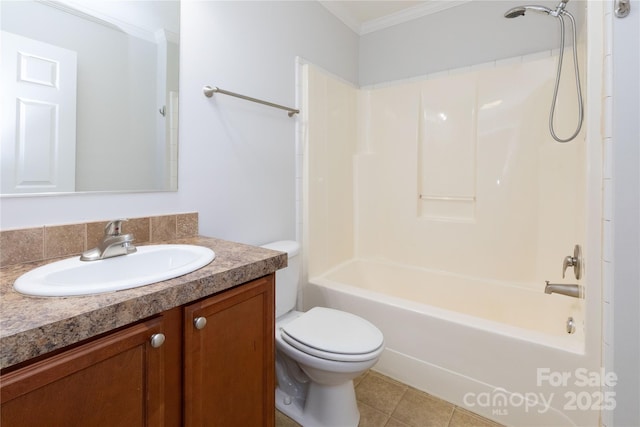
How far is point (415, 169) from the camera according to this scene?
2.36 metres

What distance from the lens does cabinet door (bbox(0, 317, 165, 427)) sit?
539 millimetres

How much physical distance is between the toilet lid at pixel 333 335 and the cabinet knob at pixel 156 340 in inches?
26.6

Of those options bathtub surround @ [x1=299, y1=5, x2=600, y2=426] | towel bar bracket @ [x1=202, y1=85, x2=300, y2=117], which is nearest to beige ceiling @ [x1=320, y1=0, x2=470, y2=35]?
bathtub surround @ [x1=299, y1=5, x2=600, y2=426]

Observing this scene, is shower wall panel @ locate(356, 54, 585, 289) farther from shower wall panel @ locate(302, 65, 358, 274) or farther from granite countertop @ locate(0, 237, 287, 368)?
granite countertop @ locate(0, 237, 287, 368)

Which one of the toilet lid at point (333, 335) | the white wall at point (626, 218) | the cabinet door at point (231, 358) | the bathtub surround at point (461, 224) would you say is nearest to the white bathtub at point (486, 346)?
the bathtub surround at point (461, 224)

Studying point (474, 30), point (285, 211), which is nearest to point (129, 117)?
point (285, 211)

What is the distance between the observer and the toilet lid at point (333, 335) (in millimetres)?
1221

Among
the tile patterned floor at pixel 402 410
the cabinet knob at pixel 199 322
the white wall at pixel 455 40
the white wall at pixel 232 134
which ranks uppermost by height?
the white wall at pixel 455 40

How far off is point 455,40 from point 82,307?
2552 mm

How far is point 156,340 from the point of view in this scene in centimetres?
70

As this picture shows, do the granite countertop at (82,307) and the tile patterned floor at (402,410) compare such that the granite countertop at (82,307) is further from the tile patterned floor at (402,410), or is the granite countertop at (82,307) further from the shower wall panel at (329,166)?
the shower wall panel at (329,166)

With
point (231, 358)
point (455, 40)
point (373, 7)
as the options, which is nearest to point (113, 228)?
point (231, 358)

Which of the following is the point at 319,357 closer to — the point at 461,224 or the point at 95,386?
the point at 95,386

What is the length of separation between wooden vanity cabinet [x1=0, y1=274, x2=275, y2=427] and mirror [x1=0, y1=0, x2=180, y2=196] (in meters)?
0.66
